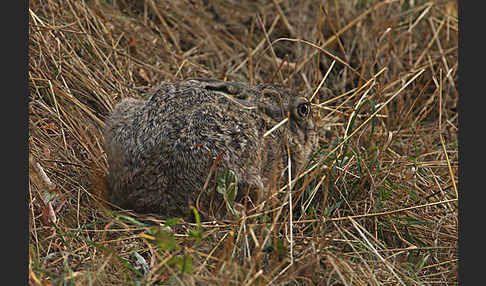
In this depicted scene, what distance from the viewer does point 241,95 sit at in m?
4.00

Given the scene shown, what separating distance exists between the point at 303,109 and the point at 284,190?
76cm

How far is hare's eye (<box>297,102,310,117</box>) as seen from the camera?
427 cm

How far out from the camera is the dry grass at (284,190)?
9.84 feet

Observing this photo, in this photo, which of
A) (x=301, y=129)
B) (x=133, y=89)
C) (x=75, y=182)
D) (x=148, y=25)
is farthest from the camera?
(x=148, y=25)

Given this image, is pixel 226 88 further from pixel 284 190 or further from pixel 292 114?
pixel 284 190

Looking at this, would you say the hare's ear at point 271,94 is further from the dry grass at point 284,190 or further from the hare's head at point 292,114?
the dry grass at point 284,190

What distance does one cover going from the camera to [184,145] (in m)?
3.42

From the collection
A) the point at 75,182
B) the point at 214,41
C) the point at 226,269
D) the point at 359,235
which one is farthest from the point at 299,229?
the point at 214,41

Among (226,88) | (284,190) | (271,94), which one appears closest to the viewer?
(284,190)

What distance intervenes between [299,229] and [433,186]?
4.08ft

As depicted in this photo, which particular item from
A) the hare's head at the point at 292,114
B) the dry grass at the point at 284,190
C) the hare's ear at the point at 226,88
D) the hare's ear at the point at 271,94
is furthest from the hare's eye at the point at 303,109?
the hare's ear at the point at 226,88

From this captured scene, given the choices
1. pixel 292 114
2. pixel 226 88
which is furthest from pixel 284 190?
pixel 226 88

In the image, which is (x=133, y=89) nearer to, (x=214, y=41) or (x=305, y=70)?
(x=214, y=41)

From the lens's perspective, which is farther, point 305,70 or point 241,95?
point 305,70
